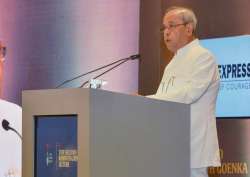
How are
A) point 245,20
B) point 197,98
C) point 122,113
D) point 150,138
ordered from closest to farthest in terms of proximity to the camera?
point 122,113 → point 150,138 → point 197,98 → point 245,20

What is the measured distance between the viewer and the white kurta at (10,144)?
277 cm

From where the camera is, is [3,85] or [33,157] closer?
[33,157]

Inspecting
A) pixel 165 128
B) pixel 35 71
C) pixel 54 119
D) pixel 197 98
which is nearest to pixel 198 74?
pixel 197 98

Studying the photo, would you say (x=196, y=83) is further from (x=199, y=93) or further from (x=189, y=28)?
(x=189, y=28)

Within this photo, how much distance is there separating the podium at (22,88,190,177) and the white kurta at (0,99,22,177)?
3.78 feet

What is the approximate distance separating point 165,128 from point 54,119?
1.45 ft

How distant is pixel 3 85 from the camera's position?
187 inches

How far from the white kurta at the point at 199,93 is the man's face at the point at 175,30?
0.14 m

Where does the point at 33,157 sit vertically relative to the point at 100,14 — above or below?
below

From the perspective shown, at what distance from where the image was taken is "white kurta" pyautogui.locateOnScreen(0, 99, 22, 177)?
2.77 meters

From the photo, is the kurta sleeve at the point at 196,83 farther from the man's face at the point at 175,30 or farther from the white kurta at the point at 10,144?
the white kurta at the point at 10,144

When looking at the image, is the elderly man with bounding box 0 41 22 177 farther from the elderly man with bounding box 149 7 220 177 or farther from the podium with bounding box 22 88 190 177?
the podium with bounding box 22 88 190 177

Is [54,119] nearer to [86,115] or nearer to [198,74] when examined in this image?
[86,115]

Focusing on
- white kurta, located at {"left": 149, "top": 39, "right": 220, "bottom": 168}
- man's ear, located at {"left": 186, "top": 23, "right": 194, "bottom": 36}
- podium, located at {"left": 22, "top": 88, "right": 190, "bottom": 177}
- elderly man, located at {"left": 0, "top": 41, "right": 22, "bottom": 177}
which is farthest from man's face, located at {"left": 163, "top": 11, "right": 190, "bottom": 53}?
elderly man, located at {"left": 0, "top": 41, "right": 22, "bottom": 177}
